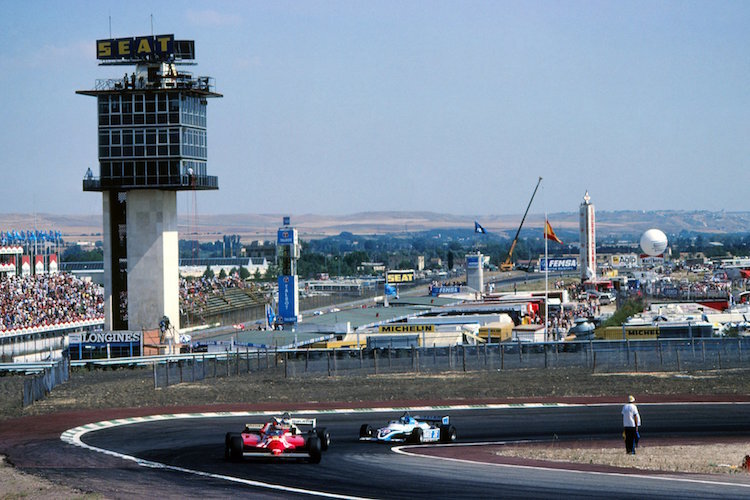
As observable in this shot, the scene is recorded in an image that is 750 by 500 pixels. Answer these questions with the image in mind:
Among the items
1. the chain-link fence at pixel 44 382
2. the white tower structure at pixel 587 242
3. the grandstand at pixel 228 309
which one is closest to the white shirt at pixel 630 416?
the chain-link fence at pixel 44 382

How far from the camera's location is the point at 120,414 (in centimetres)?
3962

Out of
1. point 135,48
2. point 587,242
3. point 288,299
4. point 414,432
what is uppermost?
point 135,48

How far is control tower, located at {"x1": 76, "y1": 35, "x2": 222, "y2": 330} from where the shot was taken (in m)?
72.1

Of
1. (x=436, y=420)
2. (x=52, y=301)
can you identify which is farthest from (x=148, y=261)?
(x=436, y=420)

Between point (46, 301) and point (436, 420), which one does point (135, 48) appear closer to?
point (46, 301)

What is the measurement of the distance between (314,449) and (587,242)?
15607 centimetres

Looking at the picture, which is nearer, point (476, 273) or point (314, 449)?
point (314, 449)

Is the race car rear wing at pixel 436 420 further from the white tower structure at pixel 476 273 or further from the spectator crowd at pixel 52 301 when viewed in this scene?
the white tower structure at pixel 476 273

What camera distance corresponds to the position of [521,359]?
180ft

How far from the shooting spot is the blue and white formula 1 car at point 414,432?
30.7 m

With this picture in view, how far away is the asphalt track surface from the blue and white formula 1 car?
524mm

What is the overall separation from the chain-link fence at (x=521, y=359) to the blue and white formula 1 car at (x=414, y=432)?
2145 centimetres

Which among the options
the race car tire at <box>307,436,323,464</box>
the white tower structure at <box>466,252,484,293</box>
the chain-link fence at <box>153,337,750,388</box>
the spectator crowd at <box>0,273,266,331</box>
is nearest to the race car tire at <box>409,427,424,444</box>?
the race car tire at <box>307,436,323,464</box>

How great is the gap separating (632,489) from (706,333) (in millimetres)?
45767
